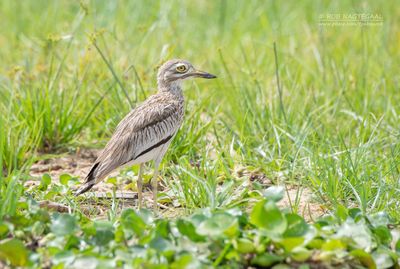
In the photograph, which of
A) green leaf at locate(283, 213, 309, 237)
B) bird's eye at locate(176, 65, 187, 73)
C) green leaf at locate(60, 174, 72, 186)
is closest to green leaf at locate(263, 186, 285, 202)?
green leaf at locate(283, 213, 309, 237)

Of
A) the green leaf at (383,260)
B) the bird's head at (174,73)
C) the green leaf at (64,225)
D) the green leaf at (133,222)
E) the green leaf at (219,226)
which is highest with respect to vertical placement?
the bird's head at (174,73)

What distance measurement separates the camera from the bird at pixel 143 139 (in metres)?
5.18

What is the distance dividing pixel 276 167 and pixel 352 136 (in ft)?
2.32

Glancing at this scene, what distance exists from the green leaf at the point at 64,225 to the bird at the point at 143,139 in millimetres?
925

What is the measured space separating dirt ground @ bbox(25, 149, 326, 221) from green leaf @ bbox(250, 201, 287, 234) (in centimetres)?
70

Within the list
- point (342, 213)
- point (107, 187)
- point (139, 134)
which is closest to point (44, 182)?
point (107, 187)

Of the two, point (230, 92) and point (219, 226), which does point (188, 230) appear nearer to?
point (219, 226)

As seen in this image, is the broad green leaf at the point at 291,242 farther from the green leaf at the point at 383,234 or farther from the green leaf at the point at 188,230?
the green leaf at the point at 383,234

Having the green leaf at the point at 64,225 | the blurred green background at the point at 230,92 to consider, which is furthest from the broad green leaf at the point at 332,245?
the green leaf at the point at 64,225

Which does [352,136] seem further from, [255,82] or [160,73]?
[160,73]

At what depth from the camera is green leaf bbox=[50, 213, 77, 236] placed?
405 centimetres

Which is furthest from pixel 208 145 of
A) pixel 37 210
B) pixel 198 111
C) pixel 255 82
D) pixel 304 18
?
pixel 304 18

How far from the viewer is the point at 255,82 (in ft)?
21.7

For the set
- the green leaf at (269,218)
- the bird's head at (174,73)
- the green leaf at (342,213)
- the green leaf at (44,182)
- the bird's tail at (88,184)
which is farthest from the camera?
the bird's head at (174,73)
